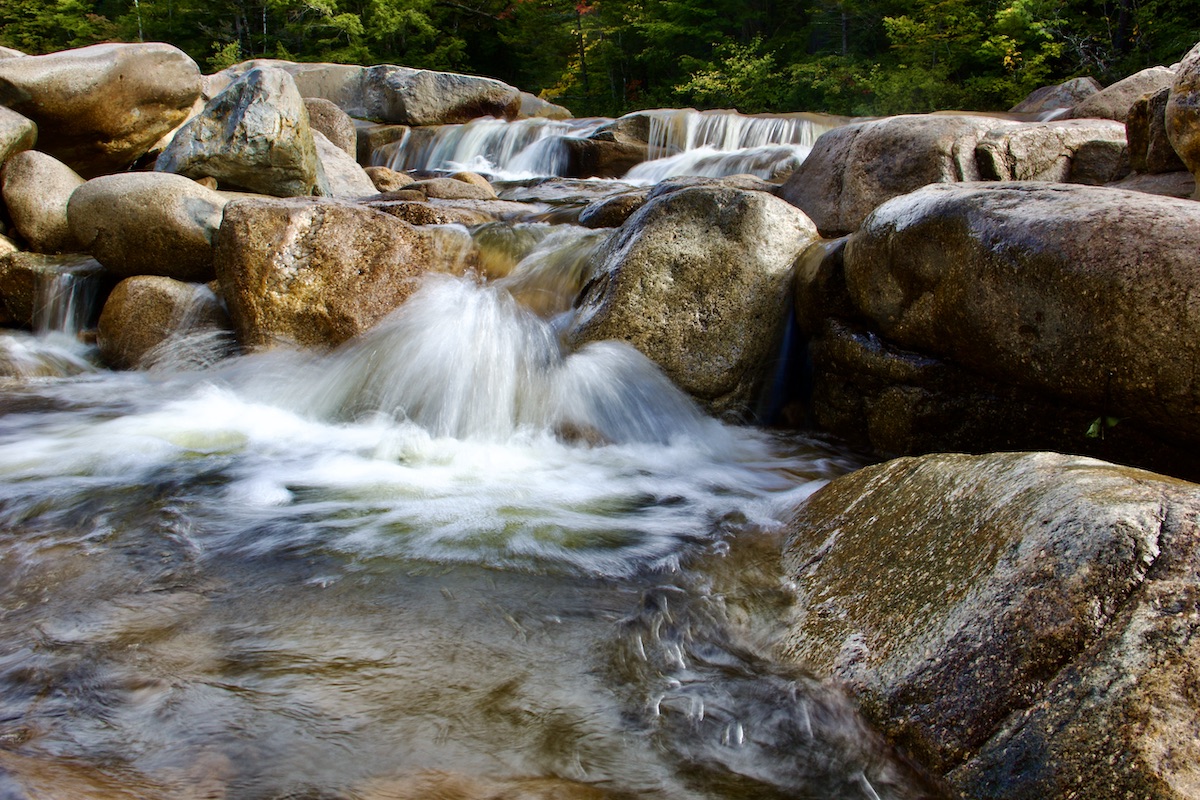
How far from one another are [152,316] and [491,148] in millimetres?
11590

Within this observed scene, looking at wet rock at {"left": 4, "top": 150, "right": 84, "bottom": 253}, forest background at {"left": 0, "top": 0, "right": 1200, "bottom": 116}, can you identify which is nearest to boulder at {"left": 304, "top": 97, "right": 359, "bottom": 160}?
wet rock at {"left": 4, "top": 150, "right": 84, "bottom": 253}

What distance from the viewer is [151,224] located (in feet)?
21.5

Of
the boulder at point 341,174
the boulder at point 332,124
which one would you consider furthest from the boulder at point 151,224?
the boulder at point 332,124

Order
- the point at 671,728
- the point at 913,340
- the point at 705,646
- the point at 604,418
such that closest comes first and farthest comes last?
the point at 671,728, the point at 705,646, the point at 913,340, the point at 604,418

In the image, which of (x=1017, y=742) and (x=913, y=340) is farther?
(x=913, y=340)

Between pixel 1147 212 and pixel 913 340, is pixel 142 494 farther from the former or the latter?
pixel 1147 212

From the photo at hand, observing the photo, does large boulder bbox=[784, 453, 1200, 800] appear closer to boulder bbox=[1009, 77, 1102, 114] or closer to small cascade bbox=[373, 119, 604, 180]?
boulder bbox=[1009, 77, 1102, 114]

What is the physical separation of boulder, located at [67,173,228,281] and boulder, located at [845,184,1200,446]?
558cm

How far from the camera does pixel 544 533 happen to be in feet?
10.9

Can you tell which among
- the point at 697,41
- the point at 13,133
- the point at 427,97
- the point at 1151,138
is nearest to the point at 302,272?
the point at 13,133

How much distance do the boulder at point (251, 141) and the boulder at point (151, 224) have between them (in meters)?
1.25

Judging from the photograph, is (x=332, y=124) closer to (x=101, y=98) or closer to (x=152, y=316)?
(x=101, y=98)

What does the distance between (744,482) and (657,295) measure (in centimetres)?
146

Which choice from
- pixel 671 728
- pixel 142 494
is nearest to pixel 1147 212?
pixel 671 728
